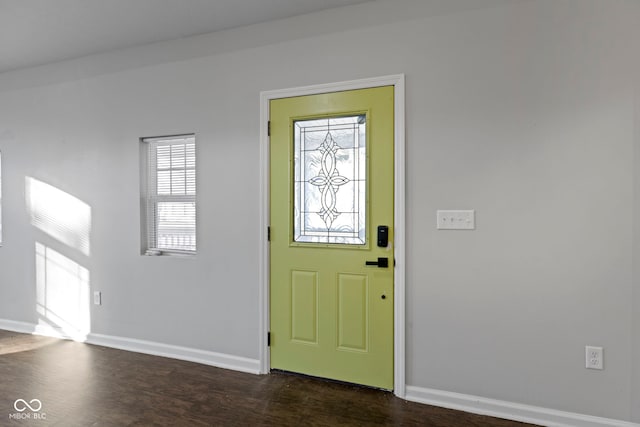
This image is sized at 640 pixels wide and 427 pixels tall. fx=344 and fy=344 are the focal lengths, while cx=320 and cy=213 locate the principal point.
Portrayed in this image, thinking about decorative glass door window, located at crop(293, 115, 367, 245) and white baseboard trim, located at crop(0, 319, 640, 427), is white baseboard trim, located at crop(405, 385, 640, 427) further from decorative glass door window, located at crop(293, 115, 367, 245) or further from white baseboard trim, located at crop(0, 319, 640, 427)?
decorative glass door window, located at crop(293, 115, 367, 245)

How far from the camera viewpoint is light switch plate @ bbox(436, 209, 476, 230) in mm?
2195

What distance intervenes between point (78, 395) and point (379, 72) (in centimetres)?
301

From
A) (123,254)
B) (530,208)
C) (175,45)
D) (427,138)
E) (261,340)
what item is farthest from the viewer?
(123,254)

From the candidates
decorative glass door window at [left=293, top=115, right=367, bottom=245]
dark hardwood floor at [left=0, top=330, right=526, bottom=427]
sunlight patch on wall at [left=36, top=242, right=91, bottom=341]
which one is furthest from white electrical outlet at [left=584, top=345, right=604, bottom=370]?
sunlight patch on wall at [left=36, top=242, right=91, bottom=341]

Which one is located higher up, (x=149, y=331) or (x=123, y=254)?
(x=123, y=254)

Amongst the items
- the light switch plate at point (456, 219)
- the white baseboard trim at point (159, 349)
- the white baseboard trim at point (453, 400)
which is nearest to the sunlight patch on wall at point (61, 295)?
the white baseboard trim at point (159, 349)

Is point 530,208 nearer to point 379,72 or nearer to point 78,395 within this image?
point 379,72

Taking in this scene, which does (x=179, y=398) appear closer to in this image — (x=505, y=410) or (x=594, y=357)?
(x=505, y=410)

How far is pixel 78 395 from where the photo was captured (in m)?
2.34

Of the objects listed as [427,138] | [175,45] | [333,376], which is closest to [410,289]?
[333,376]

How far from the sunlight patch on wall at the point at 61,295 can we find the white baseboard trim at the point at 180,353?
233mm

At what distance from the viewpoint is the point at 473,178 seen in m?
2.19

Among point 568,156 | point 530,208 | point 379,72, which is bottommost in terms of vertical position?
point 530,208

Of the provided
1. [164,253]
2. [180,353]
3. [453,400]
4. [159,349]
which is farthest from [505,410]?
[164,253]
